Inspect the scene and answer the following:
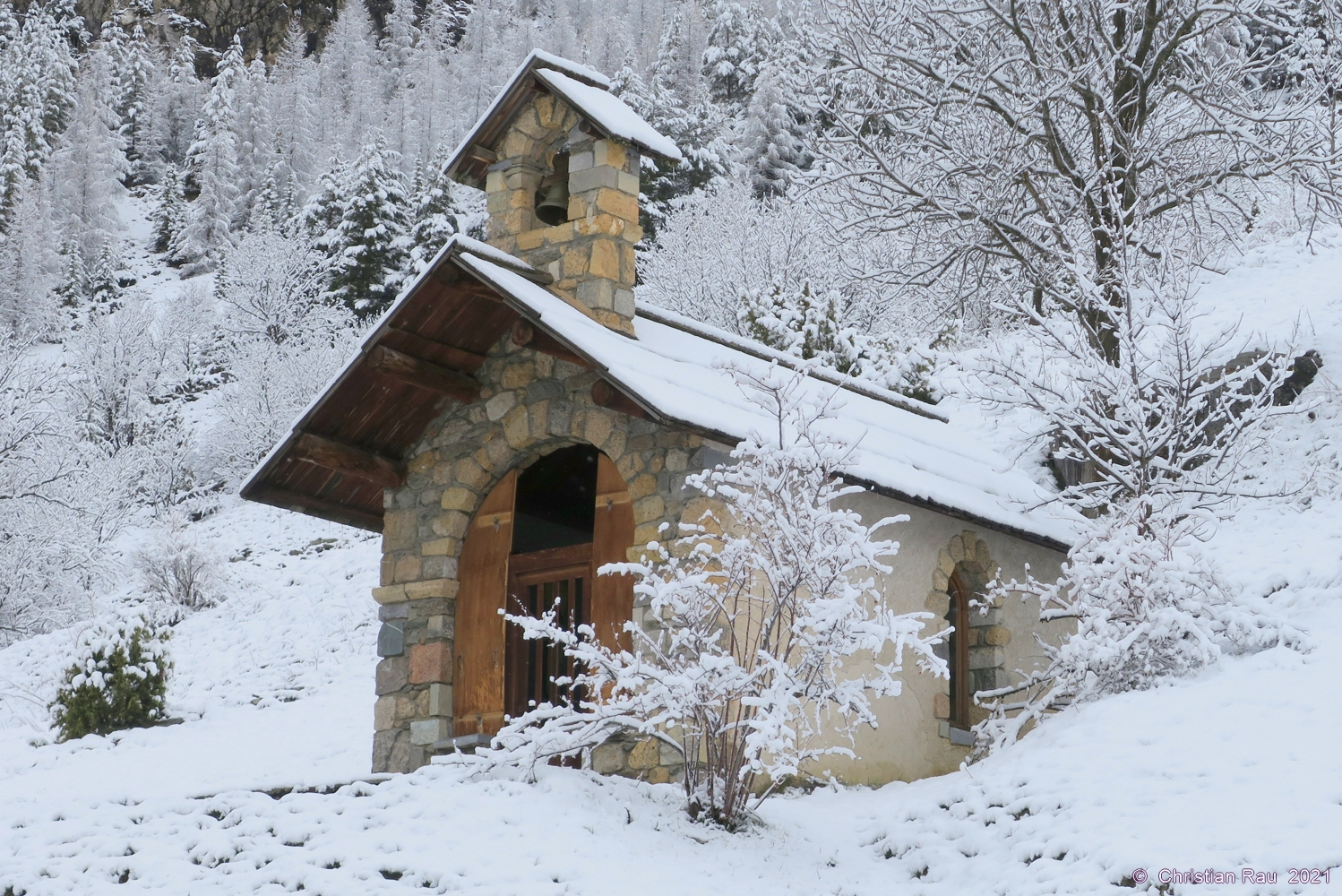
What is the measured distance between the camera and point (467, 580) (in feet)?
32.9

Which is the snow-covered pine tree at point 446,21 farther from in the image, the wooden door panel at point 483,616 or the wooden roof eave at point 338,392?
the wooden door panel at point 483,616

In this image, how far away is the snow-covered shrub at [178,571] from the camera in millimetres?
21328

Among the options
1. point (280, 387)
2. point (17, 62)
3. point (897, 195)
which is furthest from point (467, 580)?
point (17, 62)

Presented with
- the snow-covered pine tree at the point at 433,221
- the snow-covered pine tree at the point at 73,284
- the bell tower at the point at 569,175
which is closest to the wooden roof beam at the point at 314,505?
the bell tower at the point at 569,175

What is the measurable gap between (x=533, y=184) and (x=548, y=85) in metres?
0.82

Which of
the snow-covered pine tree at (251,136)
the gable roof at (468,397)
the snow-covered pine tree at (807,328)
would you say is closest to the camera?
the gable roof at (468,397)

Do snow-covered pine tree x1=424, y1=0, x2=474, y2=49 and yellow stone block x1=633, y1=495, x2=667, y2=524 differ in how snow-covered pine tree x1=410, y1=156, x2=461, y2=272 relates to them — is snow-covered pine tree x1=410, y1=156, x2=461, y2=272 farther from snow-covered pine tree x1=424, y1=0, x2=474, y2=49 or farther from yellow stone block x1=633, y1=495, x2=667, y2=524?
snow-covered pine tree x1=424, y1=0, x2=474, y2=49

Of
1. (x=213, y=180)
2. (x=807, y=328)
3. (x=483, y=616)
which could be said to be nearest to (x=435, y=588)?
(x=483, y=616)

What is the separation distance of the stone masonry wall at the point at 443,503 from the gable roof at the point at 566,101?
1.78 metres

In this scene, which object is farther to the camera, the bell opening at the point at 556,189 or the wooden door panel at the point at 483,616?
the bell opening at the point at 556,189

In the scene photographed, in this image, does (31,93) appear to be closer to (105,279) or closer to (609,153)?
(105,279)

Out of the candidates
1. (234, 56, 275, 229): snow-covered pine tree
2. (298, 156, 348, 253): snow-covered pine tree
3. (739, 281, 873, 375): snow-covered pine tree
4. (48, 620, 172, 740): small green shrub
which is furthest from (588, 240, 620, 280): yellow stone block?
(234, 56, 275, 229): snow-covered pine tree

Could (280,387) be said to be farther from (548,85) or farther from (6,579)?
(548,85)

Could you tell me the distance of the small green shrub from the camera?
14.7 m
